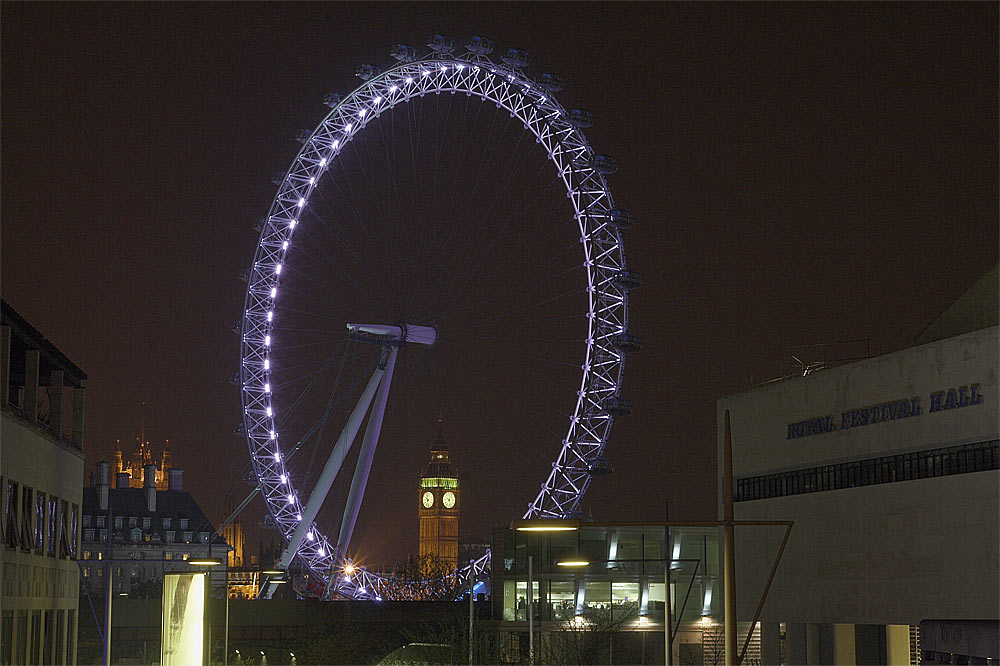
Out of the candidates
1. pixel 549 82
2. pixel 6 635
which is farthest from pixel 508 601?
pixel 6 635

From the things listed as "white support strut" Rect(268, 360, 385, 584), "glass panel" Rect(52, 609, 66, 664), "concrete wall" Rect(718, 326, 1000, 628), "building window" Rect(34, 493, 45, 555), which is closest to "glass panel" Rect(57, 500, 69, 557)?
"glass panel" Rect(52, 609, 66, 664)

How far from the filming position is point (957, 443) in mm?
42344

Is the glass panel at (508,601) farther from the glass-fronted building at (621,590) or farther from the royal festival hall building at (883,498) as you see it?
the royal festival hall building at (883,498)

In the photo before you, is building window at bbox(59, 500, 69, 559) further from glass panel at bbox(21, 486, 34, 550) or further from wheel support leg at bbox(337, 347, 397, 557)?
wheel support leg at bbox(337, 347, 397, 557)

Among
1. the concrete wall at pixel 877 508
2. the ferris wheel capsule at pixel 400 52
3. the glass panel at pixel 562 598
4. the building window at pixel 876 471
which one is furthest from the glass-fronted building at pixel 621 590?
the ferris wheel capsule at pixel 400 52

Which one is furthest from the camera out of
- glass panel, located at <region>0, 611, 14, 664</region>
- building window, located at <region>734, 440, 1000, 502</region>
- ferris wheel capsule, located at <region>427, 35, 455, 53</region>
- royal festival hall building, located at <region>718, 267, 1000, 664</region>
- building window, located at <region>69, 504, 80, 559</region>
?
ferris wheel capsule, located at <region>427, 35, 455, 53</region>

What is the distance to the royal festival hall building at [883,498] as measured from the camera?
41.2m

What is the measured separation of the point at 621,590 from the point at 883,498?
86.6ft

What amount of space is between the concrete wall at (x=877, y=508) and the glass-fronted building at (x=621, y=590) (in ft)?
46.4

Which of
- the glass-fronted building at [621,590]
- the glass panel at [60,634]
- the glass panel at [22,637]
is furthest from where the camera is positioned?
the glass-fronted building at [621,590]

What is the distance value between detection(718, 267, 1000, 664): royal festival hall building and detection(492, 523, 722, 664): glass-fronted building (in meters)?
12.6

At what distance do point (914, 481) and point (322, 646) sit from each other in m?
36.2

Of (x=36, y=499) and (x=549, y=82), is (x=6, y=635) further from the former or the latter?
(x=549, y=82)

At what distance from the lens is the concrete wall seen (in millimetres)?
41250
